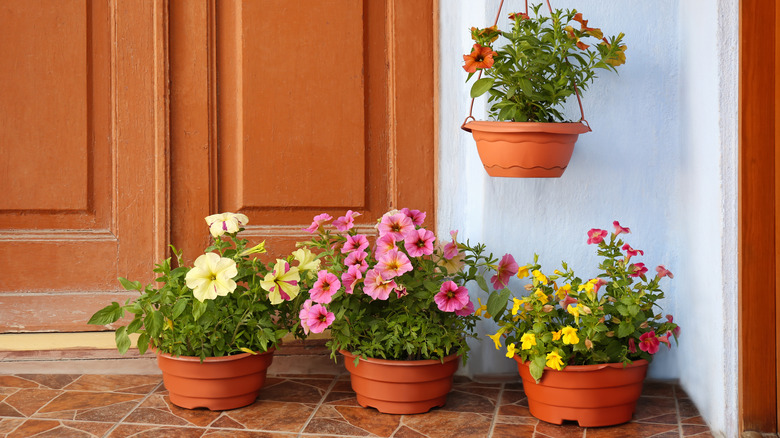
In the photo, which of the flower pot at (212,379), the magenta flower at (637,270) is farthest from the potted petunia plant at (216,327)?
the magenta flower at (637,270)

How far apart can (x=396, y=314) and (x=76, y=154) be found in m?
1.41

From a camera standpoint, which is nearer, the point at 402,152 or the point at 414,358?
the point at 414,358

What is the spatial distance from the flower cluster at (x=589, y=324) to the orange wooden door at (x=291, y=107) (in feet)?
2.25

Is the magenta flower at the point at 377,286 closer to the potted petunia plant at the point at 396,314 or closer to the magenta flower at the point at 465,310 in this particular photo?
the potted petunia plant at the point at 396,314

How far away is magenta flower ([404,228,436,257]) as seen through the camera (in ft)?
7.79

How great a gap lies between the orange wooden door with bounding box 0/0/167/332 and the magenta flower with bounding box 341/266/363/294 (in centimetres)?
90

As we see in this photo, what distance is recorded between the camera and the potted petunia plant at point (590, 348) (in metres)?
2.25

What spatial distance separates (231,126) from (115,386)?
1054 millimetres

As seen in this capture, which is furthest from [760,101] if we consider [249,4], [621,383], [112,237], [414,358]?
[112,237]

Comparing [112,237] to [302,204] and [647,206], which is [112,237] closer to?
[302,204]

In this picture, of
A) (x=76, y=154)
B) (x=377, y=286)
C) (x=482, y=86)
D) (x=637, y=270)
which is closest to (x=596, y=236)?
(x=637, y=270)

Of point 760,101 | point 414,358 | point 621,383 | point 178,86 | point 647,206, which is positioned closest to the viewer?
point 760,101

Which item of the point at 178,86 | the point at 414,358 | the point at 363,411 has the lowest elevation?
the point at 363,411

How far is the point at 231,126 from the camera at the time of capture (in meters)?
2.90
